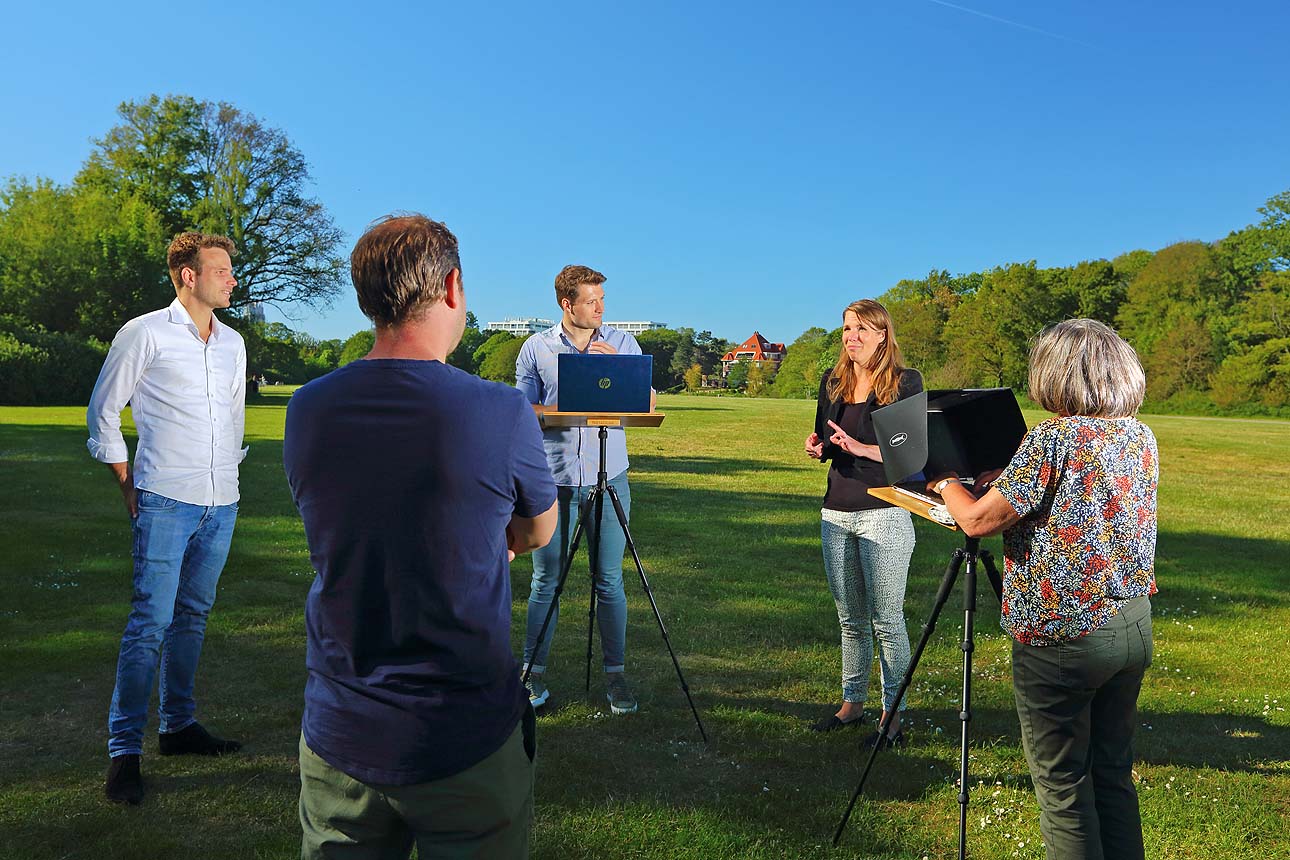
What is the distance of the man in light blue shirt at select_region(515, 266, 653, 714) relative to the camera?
5254mm

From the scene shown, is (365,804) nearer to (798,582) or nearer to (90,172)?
(798,582)

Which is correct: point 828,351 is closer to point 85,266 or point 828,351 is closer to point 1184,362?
point 1184,362

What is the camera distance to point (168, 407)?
4.26m

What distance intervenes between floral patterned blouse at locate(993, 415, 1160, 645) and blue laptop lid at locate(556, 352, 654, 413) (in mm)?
2058

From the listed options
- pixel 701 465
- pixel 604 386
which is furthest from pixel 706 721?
pixel 701 465

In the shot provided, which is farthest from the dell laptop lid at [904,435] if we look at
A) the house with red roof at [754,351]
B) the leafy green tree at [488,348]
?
the house with red roof at [754,351]

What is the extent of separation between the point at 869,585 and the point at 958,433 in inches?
A: 70.2

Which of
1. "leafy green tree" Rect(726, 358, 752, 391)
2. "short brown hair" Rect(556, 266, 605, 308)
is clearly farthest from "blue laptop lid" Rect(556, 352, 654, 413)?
"leafy green tree" Rect(726, 358, 752, 391)

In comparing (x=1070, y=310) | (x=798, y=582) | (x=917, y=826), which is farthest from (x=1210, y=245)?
(x=917, y=826)

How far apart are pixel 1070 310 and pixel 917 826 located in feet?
271

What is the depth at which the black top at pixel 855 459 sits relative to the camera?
489cm

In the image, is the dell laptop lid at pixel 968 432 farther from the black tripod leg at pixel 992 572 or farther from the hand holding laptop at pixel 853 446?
the hand holding laptop at pixel 853 446

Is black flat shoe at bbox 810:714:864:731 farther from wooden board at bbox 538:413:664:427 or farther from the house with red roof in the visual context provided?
the house with red roof

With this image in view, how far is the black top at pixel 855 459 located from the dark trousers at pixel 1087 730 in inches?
74.7
